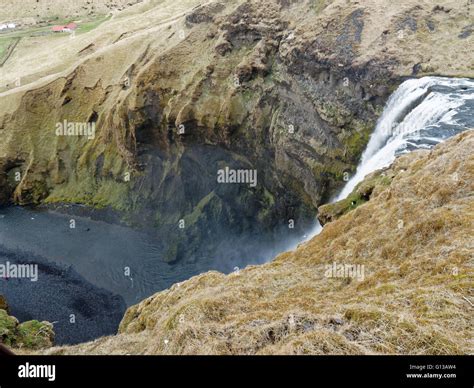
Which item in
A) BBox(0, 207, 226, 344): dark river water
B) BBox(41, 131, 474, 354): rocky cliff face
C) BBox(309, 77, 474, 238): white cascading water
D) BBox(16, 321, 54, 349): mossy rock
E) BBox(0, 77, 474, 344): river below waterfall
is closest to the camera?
BBox(41, 131, 474, 354): rocky cliff face

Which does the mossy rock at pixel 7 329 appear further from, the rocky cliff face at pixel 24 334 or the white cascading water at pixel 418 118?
the white cascading water at pixel 418 118

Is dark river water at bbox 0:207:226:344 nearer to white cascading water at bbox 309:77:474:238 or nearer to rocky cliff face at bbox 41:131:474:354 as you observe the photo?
rocky cliff face at bbox 41:131:474:354

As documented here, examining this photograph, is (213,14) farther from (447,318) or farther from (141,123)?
(447,318)

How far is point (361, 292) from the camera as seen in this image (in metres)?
15.3

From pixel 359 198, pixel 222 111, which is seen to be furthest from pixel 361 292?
pixel 222 111

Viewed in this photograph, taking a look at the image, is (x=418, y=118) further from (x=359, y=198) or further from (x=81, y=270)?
(x=81, y=270)

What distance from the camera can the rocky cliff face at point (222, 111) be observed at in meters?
49.6

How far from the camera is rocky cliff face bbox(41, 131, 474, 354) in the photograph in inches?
419

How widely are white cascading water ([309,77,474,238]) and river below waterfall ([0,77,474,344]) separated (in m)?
0.08

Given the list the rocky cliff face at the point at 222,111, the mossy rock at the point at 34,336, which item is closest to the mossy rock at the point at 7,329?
the mossy rock at the point at 34,336

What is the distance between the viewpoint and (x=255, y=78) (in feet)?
209

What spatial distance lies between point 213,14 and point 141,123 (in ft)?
74.5

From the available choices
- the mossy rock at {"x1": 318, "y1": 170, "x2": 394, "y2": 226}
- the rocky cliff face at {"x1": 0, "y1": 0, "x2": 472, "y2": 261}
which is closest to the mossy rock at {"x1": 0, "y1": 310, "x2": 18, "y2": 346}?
the mossy rock at {"x1": 318, "y1": 170, "x2": 394, "y2": 226}
